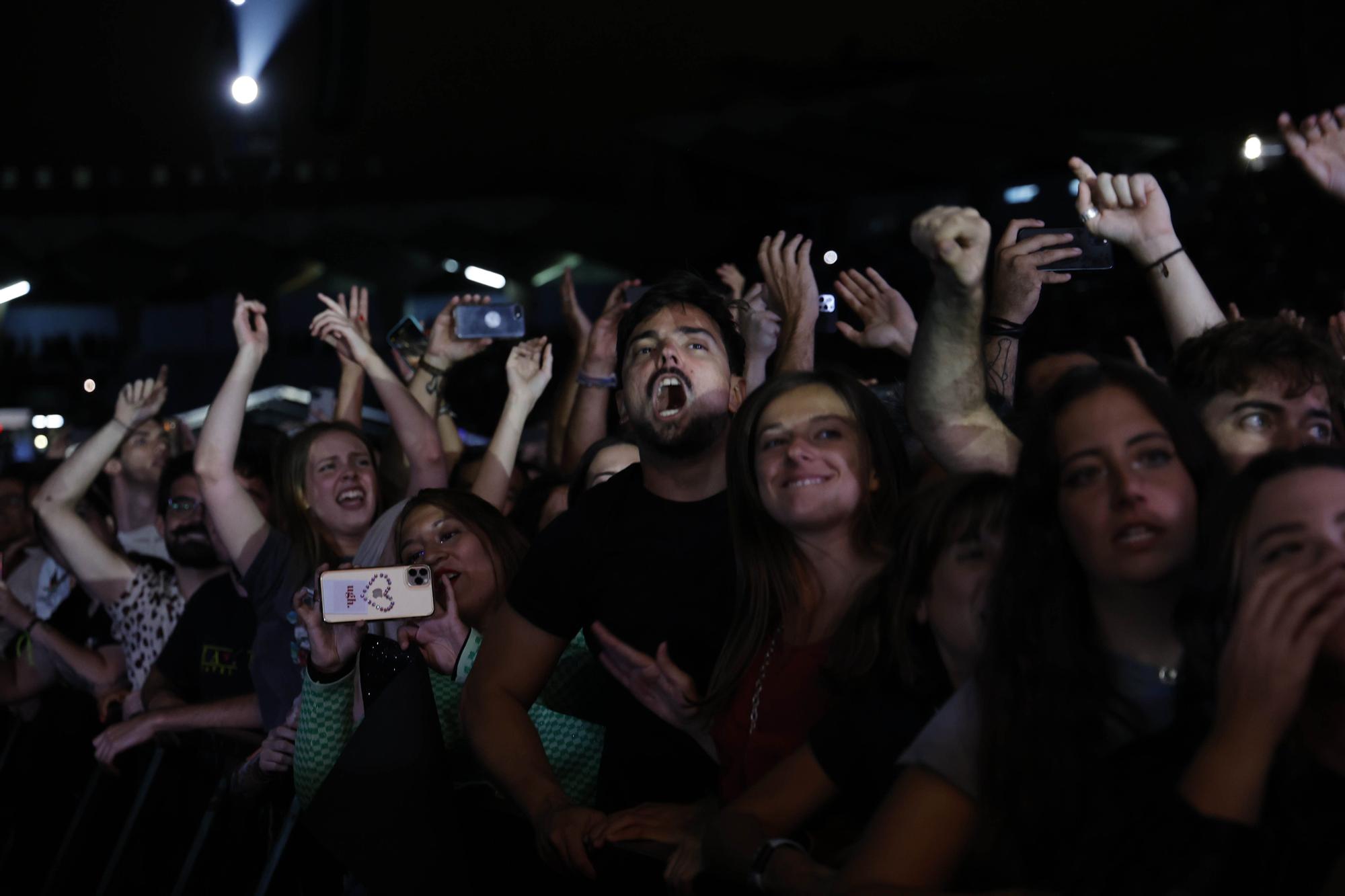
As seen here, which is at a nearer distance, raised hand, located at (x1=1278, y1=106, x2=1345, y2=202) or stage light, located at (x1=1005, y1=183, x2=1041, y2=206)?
raised hand, located at (x1=1278, y1=106, x2=1345, y2=202)

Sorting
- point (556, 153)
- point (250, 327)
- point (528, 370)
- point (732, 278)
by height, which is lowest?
point (528, 370)

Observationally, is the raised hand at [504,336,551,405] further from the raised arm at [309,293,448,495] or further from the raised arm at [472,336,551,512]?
the raised arm at [309,293,448,495]

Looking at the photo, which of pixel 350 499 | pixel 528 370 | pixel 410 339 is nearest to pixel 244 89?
pixel 410 339

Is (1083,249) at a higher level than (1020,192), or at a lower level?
lower

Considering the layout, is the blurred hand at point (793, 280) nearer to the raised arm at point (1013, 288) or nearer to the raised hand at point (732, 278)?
the raised arm at point (1013, 288)

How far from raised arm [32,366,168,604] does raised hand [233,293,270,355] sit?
1.46ft

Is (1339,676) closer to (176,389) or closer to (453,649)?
(453,649)

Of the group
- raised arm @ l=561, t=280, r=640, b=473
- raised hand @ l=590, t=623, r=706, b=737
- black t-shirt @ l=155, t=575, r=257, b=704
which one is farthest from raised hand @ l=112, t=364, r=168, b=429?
raised hand @ l=590, t=623, r=706, b=737

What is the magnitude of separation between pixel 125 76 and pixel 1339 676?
62.4ft

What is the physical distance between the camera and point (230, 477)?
11.4ft

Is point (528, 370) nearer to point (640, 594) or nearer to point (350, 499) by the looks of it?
point (350, 499)

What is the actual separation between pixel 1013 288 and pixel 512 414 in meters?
1.60

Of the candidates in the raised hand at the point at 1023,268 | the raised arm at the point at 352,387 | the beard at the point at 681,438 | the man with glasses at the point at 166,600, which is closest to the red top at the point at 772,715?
the beard at the point at 681,438

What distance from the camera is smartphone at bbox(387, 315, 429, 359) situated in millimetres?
4219
